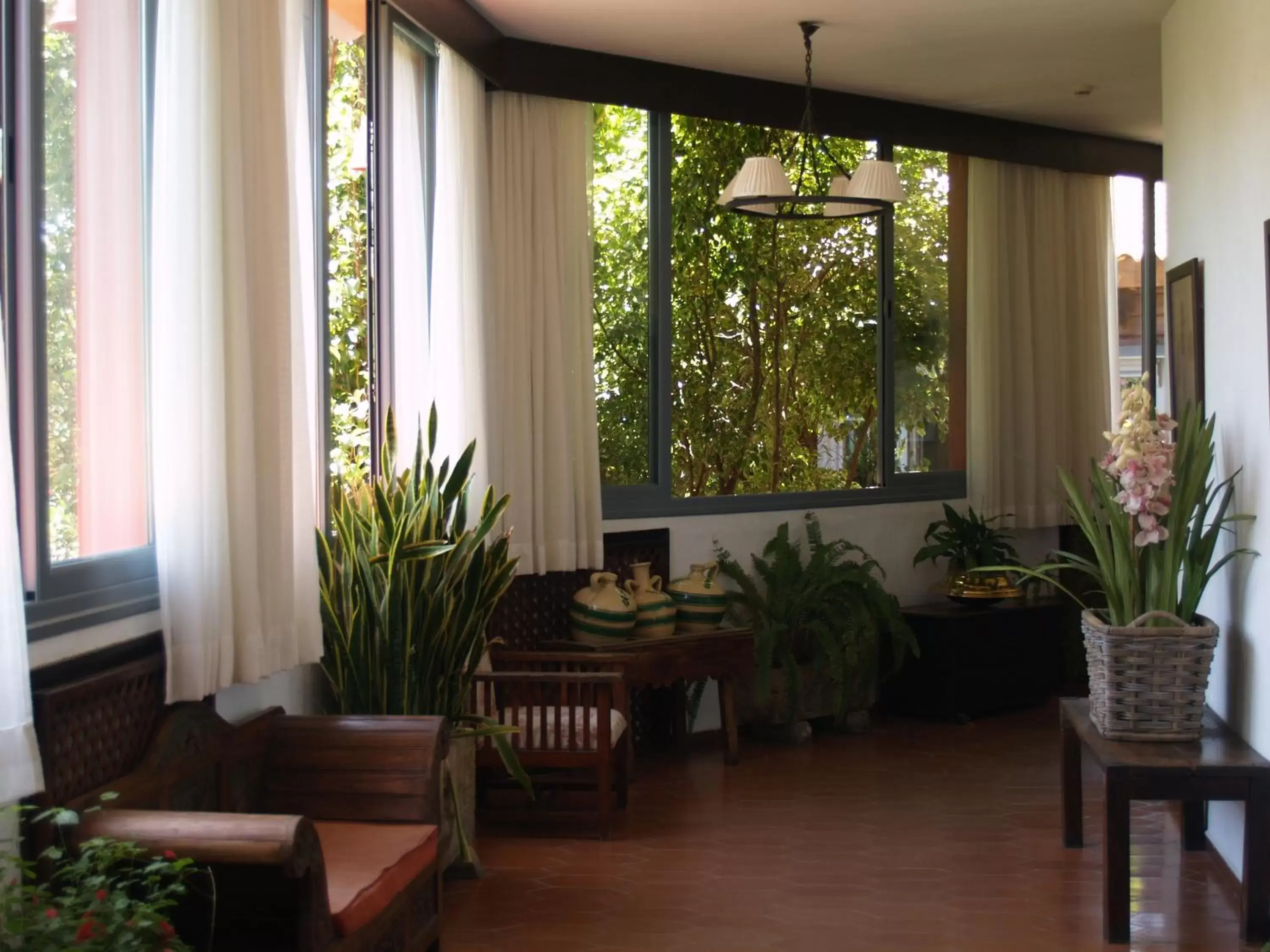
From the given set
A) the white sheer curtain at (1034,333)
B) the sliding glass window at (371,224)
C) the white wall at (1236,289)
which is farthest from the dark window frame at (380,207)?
the white sheer curtain at (1034,333)

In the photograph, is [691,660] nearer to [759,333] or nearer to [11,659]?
[759,333]

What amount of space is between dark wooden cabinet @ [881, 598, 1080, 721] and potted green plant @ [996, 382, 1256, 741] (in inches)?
94.9

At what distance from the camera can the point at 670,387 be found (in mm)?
6684

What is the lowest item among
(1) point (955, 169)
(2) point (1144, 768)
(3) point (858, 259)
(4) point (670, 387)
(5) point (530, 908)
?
(5) point (530, 908)

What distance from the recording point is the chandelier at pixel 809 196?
5457mm

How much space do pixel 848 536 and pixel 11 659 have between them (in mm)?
5269

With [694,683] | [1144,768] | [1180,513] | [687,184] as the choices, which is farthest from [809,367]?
[1144,768]

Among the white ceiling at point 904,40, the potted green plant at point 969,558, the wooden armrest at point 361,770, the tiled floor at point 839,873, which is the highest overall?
the white ceiling at point 904,40

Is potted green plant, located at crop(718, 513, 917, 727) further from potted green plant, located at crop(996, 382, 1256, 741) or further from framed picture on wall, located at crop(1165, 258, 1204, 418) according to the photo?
potted green plant, located at crop(996, 382, 1256, 741)

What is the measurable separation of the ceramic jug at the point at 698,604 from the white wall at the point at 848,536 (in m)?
0.31

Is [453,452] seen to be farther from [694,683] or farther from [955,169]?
[955,169]

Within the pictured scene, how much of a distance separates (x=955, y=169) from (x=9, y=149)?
603 centimetres

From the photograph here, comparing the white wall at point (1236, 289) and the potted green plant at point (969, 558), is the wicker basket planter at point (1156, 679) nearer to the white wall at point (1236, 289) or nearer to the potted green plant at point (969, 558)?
the white wall at point (1236, 289)

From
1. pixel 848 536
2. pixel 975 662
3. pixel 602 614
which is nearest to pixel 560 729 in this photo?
pixel 602 614
